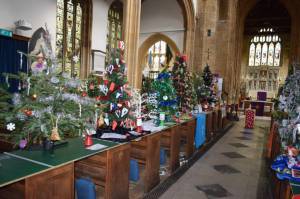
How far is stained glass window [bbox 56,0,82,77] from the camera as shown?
32.6 feet

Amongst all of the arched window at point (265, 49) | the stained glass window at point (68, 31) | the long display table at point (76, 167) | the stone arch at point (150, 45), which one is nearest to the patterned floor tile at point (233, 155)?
the long display table at point (76, 167)

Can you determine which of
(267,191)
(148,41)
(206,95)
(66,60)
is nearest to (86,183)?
(267,191)

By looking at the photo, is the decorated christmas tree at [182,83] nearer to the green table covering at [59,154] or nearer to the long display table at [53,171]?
the long display table at [53,171]

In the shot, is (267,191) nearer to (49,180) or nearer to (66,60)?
(49,180)

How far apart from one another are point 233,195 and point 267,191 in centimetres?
68

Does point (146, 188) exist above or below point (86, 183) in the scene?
below

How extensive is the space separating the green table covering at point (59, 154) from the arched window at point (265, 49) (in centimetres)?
2712

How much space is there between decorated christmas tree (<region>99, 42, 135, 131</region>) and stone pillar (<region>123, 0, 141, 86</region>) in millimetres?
2495

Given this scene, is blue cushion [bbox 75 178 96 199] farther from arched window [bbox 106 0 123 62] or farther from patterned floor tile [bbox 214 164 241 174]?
arched window [bbox 106 0 123 62]

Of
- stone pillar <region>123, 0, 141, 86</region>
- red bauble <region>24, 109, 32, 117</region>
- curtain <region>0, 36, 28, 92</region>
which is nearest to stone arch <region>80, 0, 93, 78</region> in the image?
curtain <region>0, 36, 28, 92</region>

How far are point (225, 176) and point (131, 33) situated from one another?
396 centimetres

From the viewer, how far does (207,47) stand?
493 inches

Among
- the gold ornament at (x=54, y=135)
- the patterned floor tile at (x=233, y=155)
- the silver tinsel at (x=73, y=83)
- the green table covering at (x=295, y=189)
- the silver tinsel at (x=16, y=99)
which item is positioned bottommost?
the patterned floor tile at (x=233, y=155)

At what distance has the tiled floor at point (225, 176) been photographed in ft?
12.6
